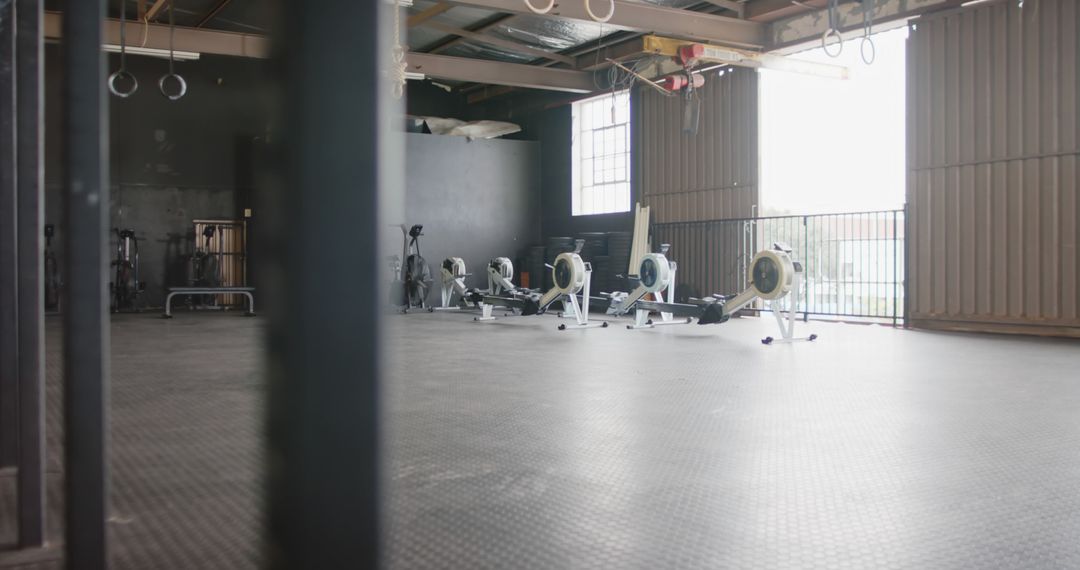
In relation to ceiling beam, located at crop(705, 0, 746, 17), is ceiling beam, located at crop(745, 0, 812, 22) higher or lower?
lower

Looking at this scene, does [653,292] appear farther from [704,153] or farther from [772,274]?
[704,153]

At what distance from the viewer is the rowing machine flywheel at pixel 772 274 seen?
24.7ft

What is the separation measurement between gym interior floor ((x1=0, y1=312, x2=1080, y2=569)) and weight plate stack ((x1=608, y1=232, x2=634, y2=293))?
641 centimetres

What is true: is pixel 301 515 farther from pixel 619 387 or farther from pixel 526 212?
pixel 526 212

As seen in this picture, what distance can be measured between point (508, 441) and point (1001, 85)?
25.0ft

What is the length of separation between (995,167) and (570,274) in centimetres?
460

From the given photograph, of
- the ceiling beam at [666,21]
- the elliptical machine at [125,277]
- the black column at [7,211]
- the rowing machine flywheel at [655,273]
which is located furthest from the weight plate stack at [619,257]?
the black column at [7,211]

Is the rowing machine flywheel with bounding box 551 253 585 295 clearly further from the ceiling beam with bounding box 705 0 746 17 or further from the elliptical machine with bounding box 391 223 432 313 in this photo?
the ceiling beam with bounding box 705 0 746 17

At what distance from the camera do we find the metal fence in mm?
10148

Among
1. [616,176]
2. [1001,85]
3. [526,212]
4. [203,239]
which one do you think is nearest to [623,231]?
[616,176]

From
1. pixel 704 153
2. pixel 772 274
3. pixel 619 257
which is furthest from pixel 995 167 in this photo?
pixel 619 257

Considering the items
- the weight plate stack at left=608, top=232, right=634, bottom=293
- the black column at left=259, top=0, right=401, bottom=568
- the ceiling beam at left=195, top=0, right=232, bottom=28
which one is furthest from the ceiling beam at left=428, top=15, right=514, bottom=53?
the black column at left=259, top=0, right=401, bottom=568

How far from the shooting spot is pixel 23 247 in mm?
2127

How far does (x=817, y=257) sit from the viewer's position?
39.0 ft
